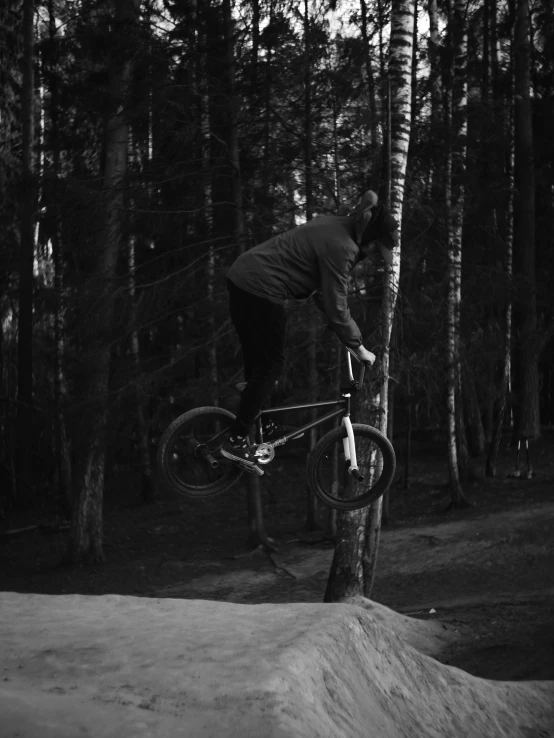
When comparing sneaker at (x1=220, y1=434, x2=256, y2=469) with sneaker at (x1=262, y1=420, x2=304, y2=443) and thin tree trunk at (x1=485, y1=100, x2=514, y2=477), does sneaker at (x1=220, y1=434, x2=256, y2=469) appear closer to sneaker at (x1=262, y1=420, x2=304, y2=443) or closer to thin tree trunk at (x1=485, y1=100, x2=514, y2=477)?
sneaker at (x1=262, y1=420, x2=304, y2=443)

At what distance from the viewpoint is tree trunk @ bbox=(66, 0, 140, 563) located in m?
13.8

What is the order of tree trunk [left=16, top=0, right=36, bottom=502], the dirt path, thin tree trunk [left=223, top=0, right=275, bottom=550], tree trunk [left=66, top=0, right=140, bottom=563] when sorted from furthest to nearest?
tree trunk [left=16, top=0, right=36, bottom=502], thin tree trunk [left=223, top=0, right=275, bottom=550], tree trunk [left=66, top=0, right=140, bottom=563], the dirt path

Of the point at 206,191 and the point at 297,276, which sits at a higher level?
the point at 206,191

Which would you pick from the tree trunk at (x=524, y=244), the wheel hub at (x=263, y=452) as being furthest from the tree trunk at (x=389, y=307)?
the tree trunk at (x=524, y=244)

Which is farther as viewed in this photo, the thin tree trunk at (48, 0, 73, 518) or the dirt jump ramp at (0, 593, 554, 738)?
the thin tree trunk at (48, 0, 73, 518)

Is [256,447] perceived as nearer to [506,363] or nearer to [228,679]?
[228,679]

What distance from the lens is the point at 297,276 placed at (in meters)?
5.55

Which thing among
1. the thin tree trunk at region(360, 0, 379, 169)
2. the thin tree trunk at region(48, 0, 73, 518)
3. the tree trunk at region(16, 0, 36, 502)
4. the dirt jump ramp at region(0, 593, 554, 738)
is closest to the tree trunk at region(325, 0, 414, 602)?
the thin tree trunk at region(360, 0, 379, 169)

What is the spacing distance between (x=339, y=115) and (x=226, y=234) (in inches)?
118

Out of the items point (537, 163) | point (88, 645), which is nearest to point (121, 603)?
point (88, 645)

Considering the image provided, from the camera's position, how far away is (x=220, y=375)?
1495 centimetres

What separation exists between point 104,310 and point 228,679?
9646mm

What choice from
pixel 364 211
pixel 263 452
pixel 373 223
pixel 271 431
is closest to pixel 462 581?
pixel 271 431

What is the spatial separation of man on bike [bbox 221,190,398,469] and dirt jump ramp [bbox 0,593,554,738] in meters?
1.81
